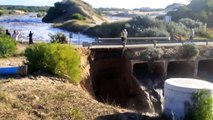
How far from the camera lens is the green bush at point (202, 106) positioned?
1577 centimetres

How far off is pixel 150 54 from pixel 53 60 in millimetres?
10817

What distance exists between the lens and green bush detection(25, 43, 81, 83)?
66.2 feet

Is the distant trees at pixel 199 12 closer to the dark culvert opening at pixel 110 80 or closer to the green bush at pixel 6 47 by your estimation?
the dark culvert opening at pixel 110 80

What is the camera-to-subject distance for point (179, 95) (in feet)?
53.8

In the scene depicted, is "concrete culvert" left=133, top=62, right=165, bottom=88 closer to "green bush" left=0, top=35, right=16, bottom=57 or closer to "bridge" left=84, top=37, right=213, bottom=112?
"bridge" left=84, top=37, right=213, bottom=112

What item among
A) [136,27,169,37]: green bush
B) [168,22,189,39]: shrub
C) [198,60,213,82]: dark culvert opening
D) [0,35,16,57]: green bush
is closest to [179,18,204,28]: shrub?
[168,22,189,39]: shrub

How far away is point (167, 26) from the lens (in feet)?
160

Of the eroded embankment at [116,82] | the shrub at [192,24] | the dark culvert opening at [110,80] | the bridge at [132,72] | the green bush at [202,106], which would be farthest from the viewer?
the shrub at [192,24]

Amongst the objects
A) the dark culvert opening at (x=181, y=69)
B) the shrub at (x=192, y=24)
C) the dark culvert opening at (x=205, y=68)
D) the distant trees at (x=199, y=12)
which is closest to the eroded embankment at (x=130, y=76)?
the dark culvert opening at (x=181, y=69)

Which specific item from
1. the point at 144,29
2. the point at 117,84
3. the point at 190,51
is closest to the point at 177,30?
the point at 144,29

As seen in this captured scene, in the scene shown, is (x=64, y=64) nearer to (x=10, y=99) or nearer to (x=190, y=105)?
(x=10, y=99)

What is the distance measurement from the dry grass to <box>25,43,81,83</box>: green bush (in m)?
1.51

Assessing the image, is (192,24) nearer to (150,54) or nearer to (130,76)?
(150,54)

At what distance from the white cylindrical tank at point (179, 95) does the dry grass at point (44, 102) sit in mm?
2077
